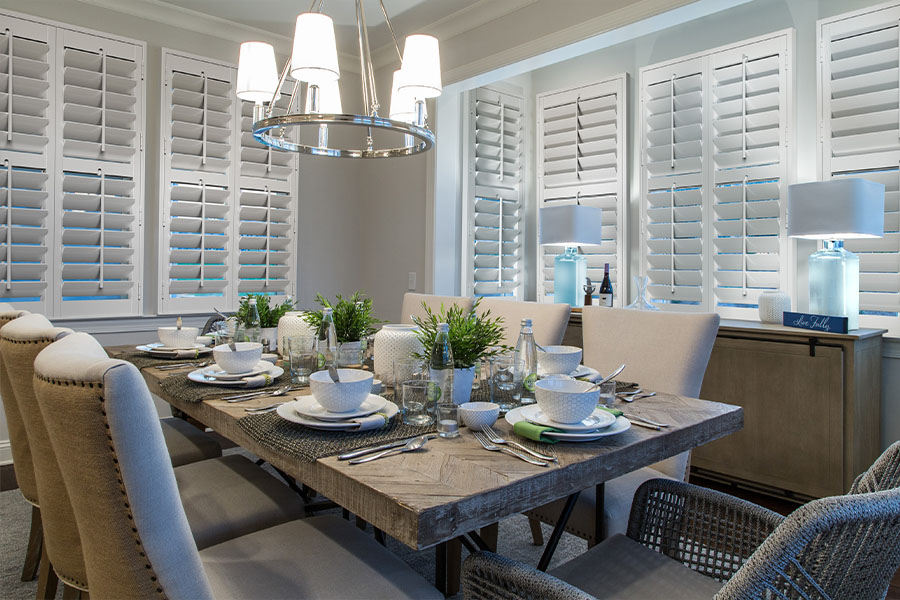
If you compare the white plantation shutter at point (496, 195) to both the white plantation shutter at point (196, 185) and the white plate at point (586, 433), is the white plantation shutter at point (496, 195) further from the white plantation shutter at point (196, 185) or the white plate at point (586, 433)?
the white plate at point (586, 433)

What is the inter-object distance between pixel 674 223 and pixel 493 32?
1566 mm

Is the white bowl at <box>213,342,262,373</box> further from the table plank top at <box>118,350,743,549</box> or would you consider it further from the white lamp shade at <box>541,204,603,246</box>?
the white lamp shade at <box>541,204,603,246</box>

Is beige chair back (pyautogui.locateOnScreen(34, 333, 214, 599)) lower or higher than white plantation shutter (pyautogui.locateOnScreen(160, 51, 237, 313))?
lower

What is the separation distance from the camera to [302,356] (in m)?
1.79

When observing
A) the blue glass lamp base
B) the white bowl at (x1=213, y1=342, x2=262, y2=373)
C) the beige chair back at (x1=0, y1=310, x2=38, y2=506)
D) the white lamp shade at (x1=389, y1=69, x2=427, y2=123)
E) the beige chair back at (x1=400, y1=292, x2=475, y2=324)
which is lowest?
the beige chair back at (x1=0, y1=310, x2=38, y2=506)

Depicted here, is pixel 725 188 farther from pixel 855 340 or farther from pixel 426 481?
pixel 426 481

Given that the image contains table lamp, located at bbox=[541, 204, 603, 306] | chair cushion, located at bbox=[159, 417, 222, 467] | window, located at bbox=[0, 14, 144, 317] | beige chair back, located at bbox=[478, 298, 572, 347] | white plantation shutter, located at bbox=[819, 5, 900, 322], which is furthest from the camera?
table lamp, located at bbox=[541, 204, 603, 306]

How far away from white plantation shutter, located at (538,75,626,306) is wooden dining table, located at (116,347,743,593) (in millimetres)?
2677

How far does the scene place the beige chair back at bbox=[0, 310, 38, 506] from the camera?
1599 mm

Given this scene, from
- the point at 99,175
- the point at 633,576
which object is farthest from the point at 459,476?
the point at 99,175

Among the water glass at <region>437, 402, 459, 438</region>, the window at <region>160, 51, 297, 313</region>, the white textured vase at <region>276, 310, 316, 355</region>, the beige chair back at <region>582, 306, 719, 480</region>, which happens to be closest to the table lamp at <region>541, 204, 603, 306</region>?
the beige chair back at <region>582, 306, 719, 480</region>

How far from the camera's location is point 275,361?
6.88 ft

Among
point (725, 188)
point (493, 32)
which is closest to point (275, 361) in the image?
point (493, 32)

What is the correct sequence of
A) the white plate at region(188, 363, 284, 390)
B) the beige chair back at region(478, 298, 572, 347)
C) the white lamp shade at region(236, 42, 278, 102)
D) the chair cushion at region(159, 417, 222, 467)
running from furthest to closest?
the beige chair back at region(478, 298, 572, 347) < the white lamp shade at region(236, 42, 278, 102) < the chair cushion at region(159, 417, 222, 467) < the white plate at region(188, 363, 284, 390)
